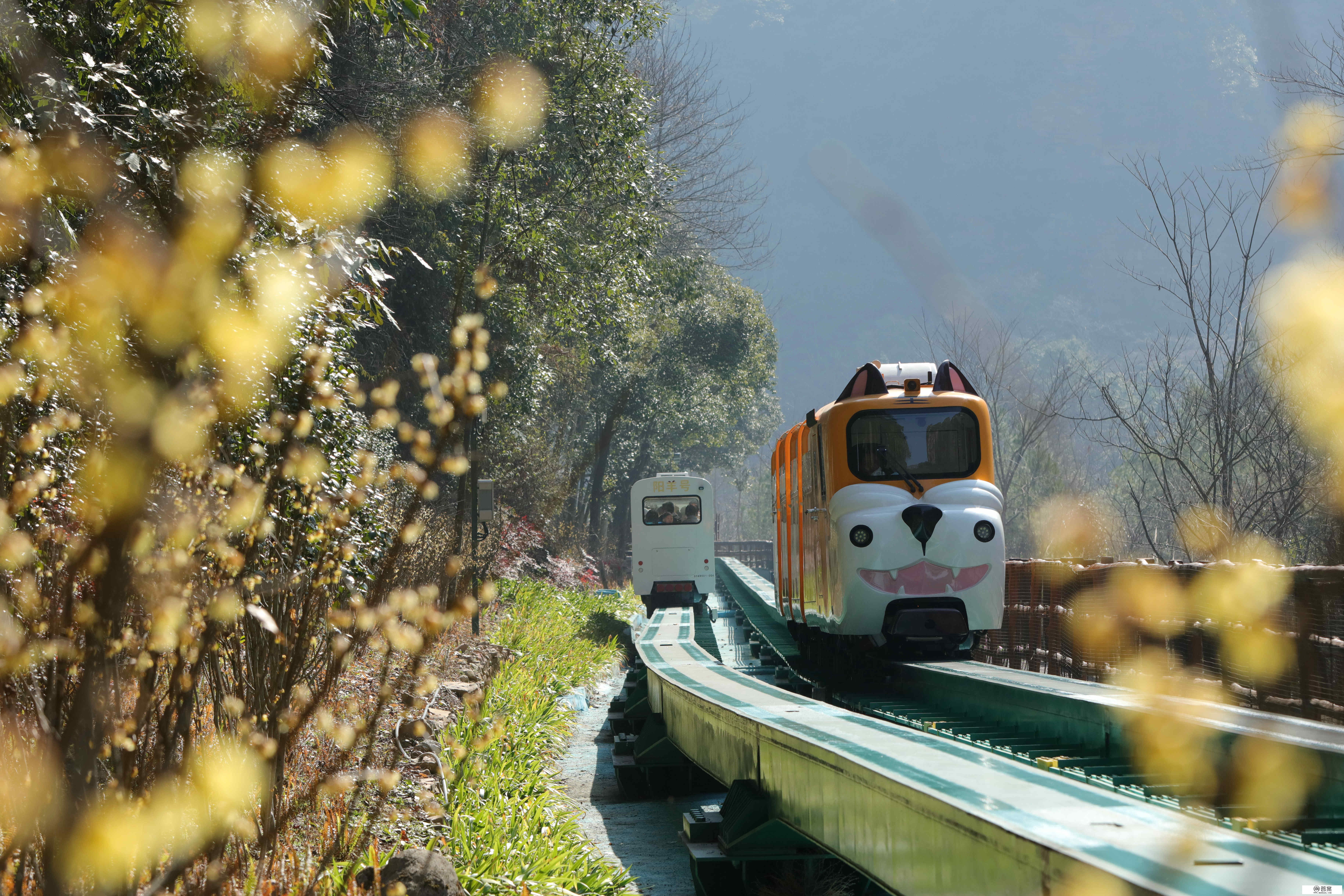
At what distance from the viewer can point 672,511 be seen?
26469 millimetres

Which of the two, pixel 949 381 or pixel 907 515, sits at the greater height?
pixel 949 381

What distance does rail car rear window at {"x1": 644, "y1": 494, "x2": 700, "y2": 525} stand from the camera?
2642 cm

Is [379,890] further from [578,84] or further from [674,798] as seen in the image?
[578,84]

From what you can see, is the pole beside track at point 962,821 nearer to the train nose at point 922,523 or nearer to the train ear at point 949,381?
the train nose at point 922,523

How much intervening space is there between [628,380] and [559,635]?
74.7ft

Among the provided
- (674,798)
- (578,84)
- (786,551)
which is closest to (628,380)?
(578,84)

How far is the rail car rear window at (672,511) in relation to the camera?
26.4 m

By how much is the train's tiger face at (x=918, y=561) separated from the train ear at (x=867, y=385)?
1193 millimetres

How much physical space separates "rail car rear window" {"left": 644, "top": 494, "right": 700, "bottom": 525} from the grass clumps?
10.8 m

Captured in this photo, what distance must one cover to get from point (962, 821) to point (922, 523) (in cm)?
725

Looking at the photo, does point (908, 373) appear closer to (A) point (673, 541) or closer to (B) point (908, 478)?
(B) point (908, 478)

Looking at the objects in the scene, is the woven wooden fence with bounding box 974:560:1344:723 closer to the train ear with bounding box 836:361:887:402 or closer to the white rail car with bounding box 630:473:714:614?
the train ear with bounding box 836:361:887:402

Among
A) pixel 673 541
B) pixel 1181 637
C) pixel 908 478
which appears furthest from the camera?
pixel 673 541

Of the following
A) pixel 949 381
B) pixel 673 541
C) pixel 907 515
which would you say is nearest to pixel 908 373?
pixel 949 381
